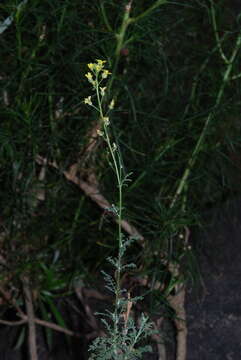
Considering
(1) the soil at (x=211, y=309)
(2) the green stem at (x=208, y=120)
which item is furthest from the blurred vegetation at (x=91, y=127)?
(1) the soil at (x=211, y=309)

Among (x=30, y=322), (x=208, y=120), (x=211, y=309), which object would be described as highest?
(x=208, y=120)

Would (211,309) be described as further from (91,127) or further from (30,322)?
(91,127)

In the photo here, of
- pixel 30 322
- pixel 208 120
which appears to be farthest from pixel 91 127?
pixel 30 322

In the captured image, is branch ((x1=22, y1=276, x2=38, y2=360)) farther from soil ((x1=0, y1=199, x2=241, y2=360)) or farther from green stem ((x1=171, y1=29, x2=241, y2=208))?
green stem ((x1=171, y1=29, x2=241, y2=208))

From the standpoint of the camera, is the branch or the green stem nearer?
the green stem

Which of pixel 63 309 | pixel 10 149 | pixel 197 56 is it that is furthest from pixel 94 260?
pixel 197 56

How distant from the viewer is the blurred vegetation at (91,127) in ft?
6.15

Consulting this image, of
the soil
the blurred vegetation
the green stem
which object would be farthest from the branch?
the green stem

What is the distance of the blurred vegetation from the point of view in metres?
1.87

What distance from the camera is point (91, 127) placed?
2.04 m

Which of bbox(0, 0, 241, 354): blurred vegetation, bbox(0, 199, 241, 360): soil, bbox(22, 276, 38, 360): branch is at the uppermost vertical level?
bbox(0, 0, 241, 354): blurred vegetation

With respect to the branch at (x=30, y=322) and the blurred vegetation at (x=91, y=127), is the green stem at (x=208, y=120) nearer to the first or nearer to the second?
the blurred vegetation at (x=91, y=127)

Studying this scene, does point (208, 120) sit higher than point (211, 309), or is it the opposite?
point (208, 120)

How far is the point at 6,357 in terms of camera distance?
237 centimetres
